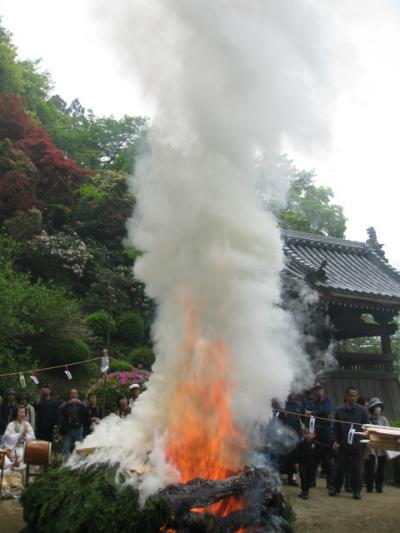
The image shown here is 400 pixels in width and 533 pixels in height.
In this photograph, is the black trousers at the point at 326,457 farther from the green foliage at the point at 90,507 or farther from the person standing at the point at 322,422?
the green foliage at the point at 90,507

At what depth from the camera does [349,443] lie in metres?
9.48

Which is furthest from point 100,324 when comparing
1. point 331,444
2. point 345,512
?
point 345,512

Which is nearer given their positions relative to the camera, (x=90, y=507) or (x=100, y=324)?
(x=90, y=507)

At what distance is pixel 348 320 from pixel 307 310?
1148 millimetres

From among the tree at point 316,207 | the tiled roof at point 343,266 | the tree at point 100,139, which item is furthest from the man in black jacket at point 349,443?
the tree at point 100,139

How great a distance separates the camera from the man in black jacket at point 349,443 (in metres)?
9.49

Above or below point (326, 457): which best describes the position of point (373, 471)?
below

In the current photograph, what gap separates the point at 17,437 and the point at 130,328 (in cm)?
1207

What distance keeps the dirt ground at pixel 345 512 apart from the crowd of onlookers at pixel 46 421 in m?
4.12

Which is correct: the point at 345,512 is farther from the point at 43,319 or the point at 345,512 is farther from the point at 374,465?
the point at 43,319

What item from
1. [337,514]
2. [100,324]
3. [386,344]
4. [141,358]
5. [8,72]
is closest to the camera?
[337,514]

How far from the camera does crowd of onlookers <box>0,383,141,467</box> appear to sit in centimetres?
1032

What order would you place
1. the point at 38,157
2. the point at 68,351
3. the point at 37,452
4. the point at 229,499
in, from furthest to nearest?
the point at 38,157 → the point at 68,351 → the point at 37,452 → the point at 229,499

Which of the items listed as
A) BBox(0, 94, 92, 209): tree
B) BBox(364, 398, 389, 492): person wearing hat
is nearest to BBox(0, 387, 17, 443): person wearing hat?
BBox(364, 398, 389, 492): person wearing hat
